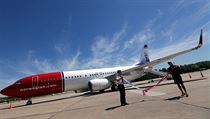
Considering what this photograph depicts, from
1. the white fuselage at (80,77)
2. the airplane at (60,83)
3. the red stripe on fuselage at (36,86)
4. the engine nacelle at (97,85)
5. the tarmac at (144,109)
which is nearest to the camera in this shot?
the tarmac at (144,109)

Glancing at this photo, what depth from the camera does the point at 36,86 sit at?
21422 millimetres

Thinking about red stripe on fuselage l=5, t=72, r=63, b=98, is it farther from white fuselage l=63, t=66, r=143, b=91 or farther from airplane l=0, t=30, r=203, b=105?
white fuselage l=63, t=66, r=143, b=91

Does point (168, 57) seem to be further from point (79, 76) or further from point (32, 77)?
point (32, 77)

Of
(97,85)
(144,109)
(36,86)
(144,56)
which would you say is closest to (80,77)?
(97,85)

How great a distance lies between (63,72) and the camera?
23547 mm

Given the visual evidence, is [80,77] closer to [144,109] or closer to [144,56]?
[144,56]

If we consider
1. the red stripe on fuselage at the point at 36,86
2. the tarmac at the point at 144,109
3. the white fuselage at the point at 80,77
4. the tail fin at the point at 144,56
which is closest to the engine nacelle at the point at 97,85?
the white fuselage at the point at 80,77

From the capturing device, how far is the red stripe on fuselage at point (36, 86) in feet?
67.9

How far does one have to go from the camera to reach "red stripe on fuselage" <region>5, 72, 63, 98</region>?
67.9 feet

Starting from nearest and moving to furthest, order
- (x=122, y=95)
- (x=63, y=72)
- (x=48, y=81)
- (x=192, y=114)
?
(x=192, y=114) → (x=122, y=95) → (x=48, y=81) → (x=63, y=72)

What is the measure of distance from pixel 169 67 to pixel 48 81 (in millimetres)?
14881

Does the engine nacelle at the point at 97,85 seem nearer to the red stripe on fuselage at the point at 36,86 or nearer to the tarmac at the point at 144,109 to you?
the red stripe on fuselage at the point at 36,86

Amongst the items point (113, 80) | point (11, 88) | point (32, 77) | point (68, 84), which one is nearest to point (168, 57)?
point (113, 80)

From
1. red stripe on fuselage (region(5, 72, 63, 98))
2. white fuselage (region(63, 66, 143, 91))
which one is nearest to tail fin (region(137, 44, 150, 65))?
white fuselage (region(63, 66, 143, 91))
